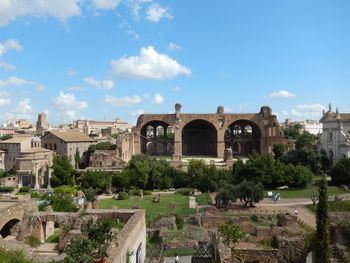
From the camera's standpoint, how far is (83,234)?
13000 millimetres

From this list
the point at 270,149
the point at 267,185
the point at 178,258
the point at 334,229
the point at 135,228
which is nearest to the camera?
the point at 135,228

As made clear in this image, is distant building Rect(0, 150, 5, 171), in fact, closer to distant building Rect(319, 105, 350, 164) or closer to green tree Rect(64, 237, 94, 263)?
green tree Rect(64, 237, 94, 263)

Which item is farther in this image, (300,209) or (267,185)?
(267,185)

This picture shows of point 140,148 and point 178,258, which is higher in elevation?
point 140,148

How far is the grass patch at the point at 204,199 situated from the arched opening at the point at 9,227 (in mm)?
15529

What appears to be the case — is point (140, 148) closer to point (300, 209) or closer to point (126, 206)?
point (126, 206)

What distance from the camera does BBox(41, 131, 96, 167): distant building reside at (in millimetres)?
45803

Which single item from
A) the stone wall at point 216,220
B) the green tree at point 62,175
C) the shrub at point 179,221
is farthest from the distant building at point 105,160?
the stone wall at point 216,220

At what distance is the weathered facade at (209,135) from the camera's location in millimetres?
51688

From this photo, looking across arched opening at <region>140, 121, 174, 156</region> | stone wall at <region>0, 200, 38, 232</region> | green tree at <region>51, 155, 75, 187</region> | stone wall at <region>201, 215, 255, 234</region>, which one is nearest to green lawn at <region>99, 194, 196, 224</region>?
stone wall at <region>201, 215, 255, 234</region>

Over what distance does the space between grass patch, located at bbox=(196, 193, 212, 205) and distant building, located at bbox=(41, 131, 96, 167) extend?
74.0 feet

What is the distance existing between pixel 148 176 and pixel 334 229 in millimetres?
21408

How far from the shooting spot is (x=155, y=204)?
26.5 meters

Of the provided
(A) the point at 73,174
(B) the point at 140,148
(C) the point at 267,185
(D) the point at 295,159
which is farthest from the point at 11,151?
(D) the point at 295,159
